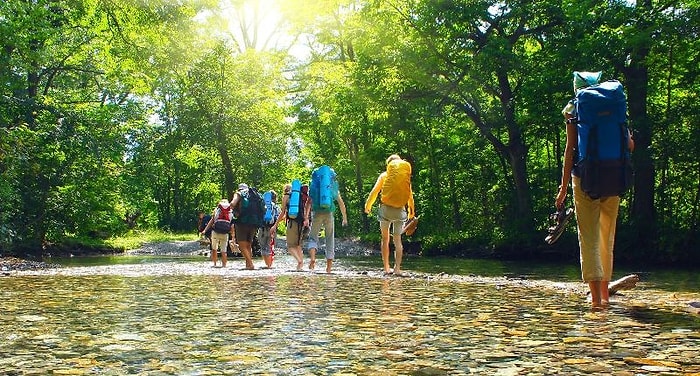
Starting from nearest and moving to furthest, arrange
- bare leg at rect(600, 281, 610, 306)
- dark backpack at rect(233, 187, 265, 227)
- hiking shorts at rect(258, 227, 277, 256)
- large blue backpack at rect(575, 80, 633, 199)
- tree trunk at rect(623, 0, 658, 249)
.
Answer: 1. large blue backpack at rect(575, 80, 633, 199)
2. bare leg at rect(600, 281, 610, 306)
3. dark backpack at rect(233, 187, 265, 227)
4. hiking shorts at rect(258, 227, 277, 256)
5. tree trunk at rect(623, 0, 658, 249)

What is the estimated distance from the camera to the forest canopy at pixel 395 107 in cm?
1919

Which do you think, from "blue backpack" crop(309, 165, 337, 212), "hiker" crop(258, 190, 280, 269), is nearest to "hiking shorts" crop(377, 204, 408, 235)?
"blue backpack" crop(309, 165, 337, 212)

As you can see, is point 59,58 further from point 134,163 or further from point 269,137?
point 269,137

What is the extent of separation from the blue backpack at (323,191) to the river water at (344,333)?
4906 millimetres

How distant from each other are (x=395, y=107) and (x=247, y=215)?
14102 mm

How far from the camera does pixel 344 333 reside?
4.95m

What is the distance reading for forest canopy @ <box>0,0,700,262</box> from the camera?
19.2 metres

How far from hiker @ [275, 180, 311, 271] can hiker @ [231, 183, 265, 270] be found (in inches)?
35.0

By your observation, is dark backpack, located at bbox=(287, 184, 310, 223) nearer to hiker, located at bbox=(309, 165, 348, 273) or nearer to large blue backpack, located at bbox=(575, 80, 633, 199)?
hiker, located at bbox=(309, 165, 348, 273)

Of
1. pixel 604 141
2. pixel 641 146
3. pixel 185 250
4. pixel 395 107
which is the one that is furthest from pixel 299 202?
pixel 185 250

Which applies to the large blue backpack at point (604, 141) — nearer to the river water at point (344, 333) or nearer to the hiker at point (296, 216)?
the river water at point (344, 333)

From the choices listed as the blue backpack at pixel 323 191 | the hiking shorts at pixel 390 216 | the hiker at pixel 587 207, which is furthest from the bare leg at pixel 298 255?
the hiker at pixel 587 207

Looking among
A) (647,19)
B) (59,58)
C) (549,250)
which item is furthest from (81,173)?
(647,19)

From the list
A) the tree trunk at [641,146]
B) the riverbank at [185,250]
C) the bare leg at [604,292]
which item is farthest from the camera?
the riverbank at [185,250]
